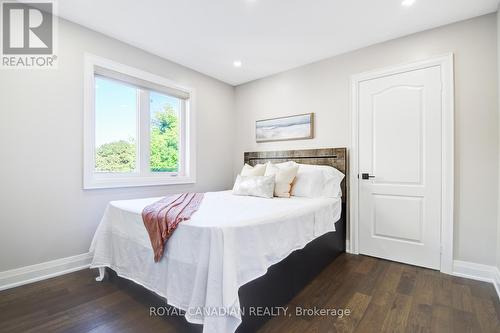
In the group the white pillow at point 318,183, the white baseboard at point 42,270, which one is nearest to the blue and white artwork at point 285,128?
the white pillow at point 318,183

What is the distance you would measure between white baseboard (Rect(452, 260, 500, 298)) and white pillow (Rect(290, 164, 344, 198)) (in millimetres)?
1269

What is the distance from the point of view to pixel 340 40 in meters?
2.74

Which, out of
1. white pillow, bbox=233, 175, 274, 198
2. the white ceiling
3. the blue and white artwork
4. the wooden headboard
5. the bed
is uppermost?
the white ceiling

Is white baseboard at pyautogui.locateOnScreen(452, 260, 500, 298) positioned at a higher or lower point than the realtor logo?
lower

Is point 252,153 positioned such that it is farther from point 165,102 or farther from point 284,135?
point 165,102

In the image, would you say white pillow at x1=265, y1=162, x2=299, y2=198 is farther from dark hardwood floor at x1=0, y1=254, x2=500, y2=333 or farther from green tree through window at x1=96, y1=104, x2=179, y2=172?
green tree through window at x1=96, y1=104, x2=179, y2=172

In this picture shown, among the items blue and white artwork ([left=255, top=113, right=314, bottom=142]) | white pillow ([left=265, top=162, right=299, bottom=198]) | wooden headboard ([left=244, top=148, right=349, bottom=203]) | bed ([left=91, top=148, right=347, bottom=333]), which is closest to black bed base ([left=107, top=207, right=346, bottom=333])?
bed ([left=91, top=148, right=347, bottom=333])

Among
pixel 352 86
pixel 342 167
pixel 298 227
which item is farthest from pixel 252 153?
pixel 298 227

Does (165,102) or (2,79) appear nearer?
(2,79)

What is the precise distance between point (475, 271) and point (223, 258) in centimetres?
252

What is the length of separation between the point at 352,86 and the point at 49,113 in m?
3.31

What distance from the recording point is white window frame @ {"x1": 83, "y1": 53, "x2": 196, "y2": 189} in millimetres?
2492

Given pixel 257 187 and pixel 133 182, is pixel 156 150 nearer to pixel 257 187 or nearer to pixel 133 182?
pixel 133 182

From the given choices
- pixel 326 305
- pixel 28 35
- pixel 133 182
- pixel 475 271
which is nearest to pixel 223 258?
pixel 326 305
